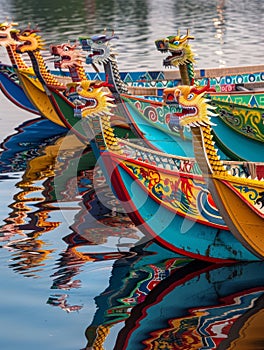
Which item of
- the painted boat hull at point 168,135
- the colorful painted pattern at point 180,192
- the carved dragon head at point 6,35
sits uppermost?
the colorful painted pattern at point 180,192

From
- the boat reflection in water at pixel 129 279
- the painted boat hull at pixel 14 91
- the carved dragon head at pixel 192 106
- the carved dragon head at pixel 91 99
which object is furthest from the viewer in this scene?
the painted boat hull at pixel 14 91

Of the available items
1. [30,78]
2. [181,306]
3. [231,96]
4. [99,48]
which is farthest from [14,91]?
[181,306]

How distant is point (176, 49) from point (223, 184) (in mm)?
4179

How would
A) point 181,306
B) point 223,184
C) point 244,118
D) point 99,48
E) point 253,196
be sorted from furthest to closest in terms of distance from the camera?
point 244,118
point 99,48
point 253,196
point 223,184
point 181,306

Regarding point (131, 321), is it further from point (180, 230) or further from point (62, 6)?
point (62, 6)

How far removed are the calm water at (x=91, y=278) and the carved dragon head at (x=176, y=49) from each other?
2255 millimetres

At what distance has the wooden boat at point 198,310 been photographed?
887 centimetres

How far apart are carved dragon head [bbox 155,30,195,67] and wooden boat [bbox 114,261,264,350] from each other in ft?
13.1

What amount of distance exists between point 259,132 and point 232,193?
16.4 ft

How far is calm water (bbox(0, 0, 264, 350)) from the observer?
9.03 metres

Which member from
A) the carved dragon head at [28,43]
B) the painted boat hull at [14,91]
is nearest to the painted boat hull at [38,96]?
the painted boat hull at [14,91]

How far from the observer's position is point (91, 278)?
34.5 ft

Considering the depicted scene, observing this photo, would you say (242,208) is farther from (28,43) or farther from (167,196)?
(28,43)

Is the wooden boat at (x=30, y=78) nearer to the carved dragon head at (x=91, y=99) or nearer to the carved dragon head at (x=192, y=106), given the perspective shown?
the carved dragon head at (x=91, y=99)
